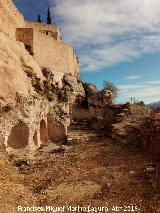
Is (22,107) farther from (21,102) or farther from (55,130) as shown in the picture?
(55,130)

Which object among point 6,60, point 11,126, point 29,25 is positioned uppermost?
point 29,25

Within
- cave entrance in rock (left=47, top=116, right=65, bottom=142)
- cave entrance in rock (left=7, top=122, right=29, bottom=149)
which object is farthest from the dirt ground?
cave entrance in rock (left=47, top=116, right=65, bottom=142)

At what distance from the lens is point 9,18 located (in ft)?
95.4

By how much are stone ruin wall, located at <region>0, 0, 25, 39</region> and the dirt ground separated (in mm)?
11222

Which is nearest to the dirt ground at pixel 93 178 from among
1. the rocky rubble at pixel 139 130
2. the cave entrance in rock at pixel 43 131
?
the rocky rubble at pixel 139 130

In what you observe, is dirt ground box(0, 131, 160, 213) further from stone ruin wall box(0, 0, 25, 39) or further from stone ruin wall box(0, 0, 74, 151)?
stone ruin wall box(0, 0, 25, 39)

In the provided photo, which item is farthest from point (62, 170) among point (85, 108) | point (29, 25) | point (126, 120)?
point (29, 25)

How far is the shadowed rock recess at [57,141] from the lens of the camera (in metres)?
13.9

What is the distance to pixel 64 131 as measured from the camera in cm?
2452

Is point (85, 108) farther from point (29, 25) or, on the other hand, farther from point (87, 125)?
point (29, 25)

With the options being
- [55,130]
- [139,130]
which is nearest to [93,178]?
[139,130]

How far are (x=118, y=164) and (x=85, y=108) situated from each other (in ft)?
61.4

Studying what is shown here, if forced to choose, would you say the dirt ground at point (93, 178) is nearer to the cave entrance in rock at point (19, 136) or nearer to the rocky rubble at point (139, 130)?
the rocky rubble at point (139, 130)

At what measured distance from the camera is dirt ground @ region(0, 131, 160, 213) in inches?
514
